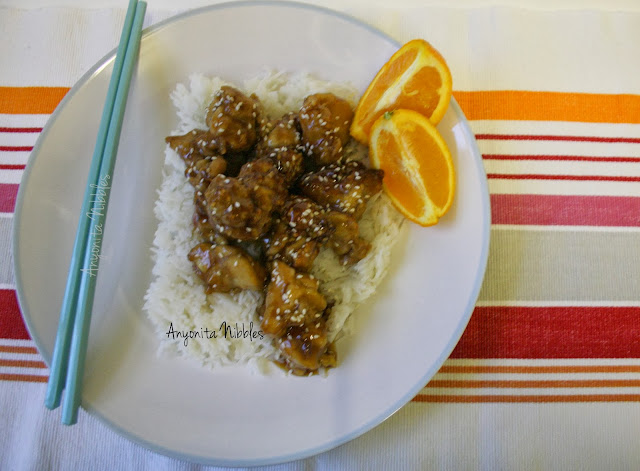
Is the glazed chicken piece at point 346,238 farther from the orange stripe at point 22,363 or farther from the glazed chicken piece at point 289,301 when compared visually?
the orange stripe at point 22,363

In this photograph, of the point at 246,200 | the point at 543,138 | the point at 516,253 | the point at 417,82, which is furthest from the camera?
the point at 543,138

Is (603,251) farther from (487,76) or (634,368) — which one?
(487,76)

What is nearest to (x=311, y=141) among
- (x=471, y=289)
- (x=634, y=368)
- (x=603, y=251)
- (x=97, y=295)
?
(x=471, y=289)

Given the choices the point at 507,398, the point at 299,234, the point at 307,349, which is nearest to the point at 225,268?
the point at 299,234

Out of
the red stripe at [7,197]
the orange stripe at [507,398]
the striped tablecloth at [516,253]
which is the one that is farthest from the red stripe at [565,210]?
the red stripe at [7,197]

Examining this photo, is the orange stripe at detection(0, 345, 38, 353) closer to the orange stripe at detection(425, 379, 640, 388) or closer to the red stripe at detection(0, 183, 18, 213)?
the red stripe at detection(0, 183, 18, 213)

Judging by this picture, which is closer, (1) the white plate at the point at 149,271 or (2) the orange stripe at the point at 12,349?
(1) the white plate at the point at 149,271

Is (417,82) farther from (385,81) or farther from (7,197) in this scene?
(7,197)
